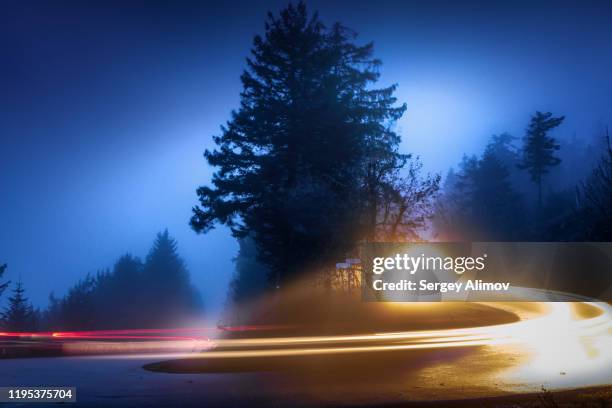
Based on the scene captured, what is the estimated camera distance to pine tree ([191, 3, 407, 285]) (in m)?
27.1

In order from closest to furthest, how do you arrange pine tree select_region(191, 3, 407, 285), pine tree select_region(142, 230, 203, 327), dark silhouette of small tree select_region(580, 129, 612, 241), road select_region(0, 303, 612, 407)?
1. road select_region(0, 303, 612, 407)
2. dark silhouette of small tree select_region(580, 129, 612, 241)
3. pine tree select_region(191, 3, 407, 285)
4. pine tree select_region(142, 230, 203, 327)

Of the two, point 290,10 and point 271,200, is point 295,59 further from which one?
point 271,200

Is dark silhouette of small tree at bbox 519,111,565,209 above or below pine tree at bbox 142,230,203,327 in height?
above

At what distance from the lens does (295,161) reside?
31.5 meters

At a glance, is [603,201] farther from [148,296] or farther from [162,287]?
[148,296]

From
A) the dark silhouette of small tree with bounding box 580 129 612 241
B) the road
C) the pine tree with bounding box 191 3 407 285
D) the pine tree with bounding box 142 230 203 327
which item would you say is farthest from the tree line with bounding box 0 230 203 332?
the dark silhouette of small tree with bounding box 580 129 612 241

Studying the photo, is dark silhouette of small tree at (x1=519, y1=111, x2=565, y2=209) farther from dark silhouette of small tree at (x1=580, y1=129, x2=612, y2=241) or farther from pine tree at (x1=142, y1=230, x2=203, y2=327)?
pine tree at (x1=142, y1=230, x2=203, y2=327)

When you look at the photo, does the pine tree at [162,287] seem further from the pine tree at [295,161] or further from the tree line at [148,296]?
the pine tree at [295,161]

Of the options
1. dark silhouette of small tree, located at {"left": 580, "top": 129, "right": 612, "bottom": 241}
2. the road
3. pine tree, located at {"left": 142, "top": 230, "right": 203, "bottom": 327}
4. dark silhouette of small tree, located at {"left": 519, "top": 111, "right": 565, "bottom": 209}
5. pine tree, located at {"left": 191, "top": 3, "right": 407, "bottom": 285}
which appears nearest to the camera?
the road

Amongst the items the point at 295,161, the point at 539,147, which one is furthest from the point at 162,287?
the point at 295,161

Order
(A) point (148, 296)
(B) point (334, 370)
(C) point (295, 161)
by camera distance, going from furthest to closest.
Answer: (A) point (148, 296) → (C) point (295, 161) → (B) point (334, 370)

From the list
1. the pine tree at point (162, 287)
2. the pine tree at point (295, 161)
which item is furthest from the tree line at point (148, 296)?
the pine tree at point (295, 161)

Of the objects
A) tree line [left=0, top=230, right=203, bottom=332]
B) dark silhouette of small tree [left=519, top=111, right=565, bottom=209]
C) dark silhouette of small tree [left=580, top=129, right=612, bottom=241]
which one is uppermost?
dark silhouette of small tree [left=519, top=111, right=565, bottom=209]

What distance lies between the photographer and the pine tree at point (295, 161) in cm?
2711
